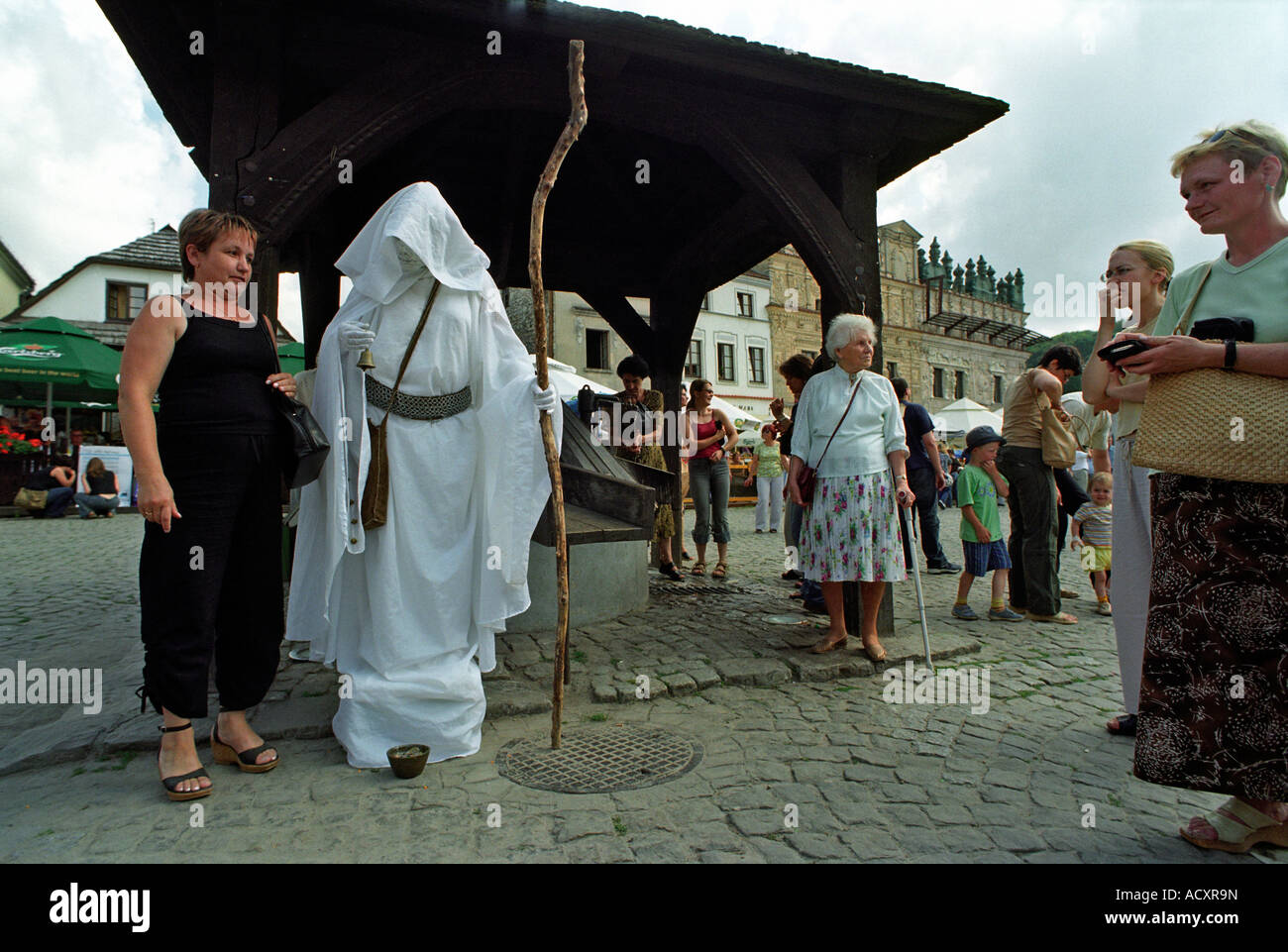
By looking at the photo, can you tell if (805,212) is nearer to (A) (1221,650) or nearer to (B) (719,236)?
(B) (719,236)

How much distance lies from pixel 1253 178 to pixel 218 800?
3.92 m

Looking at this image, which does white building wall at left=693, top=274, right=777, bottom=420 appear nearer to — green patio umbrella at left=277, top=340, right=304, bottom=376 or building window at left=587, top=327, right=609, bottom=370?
building window at left=587, top=327, right=609, bottom=370

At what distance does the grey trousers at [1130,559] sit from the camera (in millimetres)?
3000

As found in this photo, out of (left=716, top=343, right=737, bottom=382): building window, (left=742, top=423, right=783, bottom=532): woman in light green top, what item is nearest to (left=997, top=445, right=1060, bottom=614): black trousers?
(left=742, top=423, right=783, bottom=532): woman in light green top

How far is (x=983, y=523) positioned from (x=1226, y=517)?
3.93m

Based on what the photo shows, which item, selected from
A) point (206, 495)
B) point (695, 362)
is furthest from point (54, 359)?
point (695, 362)

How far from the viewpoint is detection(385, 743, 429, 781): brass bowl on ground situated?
2.85 meters

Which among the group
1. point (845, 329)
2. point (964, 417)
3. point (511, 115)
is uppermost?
point (511, 115)

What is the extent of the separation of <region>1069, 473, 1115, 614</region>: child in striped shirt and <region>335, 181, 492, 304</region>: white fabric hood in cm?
518

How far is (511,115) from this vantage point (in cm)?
593

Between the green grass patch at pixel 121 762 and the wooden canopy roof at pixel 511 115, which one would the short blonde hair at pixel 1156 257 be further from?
the green grass patch at pixel 121 762
